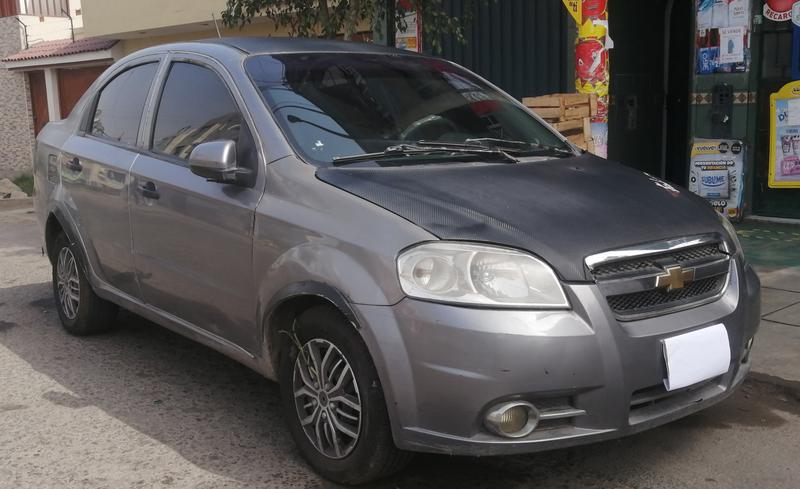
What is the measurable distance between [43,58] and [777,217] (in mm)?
16468

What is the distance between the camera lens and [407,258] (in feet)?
9.46

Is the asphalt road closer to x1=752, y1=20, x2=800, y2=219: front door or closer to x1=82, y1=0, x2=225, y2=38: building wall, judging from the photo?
x1=752, y1=20, x2=800, y2=219: front door

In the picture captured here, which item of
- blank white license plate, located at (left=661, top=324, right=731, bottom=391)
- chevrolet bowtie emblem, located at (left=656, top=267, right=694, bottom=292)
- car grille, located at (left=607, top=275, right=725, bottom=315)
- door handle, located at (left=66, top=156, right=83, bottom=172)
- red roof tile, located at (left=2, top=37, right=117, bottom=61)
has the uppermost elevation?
red roof tile, located at (left=2, top=37, right=117, bottom=61)

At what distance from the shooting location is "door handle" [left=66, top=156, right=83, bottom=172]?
4887mm

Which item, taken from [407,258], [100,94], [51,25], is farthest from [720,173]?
[51,25]

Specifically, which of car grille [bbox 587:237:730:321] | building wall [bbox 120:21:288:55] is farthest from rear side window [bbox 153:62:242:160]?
building wall [bbox 120:21:288:55]

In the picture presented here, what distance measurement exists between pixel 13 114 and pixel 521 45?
16332 millimetres

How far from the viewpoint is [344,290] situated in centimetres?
299

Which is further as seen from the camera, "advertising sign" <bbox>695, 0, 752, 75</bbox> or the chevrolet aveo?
"advertising sign" <bbox>695, 0, 752, 75</bbox>

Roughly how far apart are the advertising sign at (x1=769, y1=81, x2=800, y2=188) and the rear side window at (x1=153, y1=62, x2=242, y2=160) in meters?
5.97

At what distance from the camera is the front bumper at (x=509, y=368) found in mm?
2746

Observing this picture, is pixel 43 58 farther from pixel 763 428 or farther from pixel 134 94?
pixel 763 428

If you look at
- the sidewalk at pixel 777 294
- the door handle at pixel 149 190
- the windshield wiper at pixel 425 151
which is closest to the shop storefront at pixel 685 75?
the sidewalk at pixel 777 294

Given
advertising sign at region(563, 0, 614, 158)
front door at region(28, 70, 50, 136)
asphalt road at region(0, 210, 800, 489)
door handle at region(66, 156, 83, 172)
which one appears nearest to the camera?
asphalt road at region(0, 210, 800, 489)
